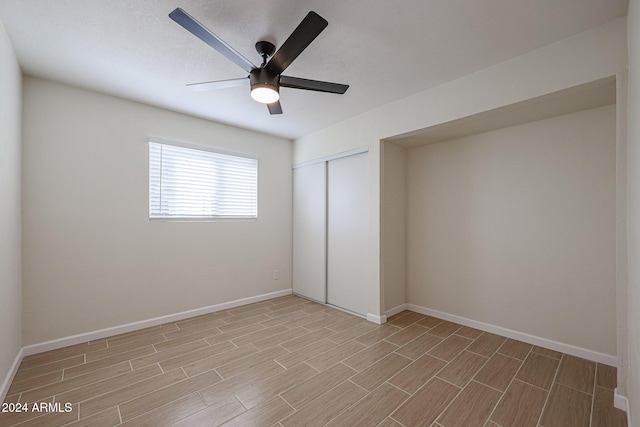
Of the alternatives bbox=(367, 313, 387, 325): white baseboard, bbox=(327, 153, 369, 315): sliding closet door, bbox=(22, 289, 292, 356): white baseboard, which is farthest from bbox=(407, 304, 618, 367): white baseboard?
bbox=(22, 289, 292, 356): white baseboard

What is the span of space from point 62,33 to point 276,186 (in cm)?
285

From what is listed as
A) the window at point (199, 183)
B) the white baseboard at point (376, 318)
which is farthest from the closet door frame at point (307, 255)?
the window at point (199, 183)

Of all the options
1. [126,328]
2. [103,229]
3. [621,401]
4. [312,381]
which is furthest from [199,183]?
[621,401]

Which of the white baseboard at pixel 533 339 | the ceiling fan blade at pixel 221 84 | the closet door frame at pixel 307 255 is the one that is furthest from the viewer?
the closet door frame at pixel 307 255

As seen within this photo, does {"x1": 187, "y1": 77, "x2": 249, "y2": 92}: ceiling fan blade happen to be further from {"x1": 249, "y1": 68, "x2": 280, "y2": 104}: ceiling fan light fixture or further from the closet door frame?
the closet door frame

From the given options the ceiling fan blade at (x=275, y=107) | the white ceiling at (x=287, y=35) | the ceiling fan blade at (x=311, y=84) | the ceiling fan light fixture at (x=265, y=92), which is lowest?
the ceiling fan light fixture at (x=265, y=92)

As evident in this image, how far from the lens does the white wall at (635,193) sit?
1336 millimetres

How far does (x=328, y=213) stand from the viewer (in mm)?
4039

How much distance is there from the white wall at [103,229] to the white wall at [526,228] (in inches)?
110

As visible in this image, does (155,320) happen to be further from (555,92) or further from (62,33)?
(555,92)

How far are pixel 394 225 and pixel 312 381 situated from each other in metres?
2.15

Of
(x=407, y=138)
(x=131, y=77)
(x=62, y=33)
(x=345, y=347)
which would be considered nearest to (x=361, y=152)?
(x=407, y=138)

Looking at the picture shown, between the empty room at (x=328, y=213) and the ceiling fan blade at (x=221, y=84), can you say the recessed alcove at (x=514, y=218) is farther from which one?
the ceiling fan blade at (x=221, y=84)

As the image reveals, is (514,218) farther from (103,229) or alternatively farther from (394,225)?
(103,229)
